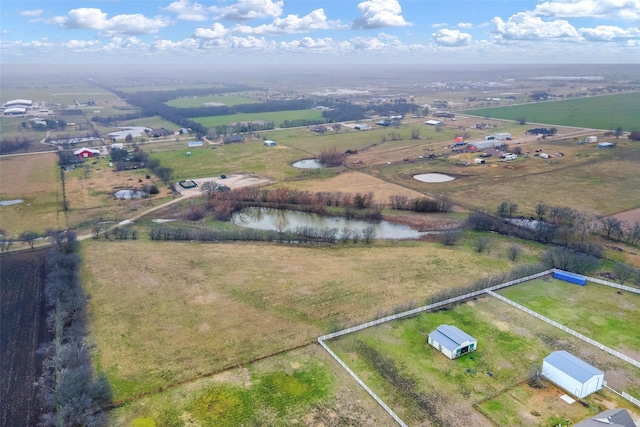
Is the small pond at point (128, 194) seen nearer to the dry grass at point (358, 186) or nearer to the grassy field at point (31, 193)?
the grassy field at point (31, 193)

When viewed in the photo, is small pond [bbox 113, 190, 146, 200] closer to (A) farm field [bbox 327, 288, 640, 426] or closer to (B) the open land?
(B) the open land

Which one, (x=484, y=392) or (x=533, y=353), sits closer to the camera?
(x=484, y=392)

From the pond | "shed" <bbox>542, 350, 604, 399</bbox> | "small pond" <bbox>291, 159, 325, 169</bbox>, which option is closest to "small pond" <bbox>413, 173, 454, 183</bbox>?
"small pond" <bbox>291, 159, 325, 169</bbox>

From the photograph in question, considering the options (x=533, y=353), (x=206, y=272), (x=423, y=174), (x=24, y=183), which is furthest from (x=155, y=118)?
(x=533, y=353)

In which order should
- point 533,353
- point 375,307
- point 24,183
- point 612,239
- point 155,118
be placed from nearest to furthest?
1. point 533,353
2. point 375,307
3. point 612,239
4. point 24,183
5. point 155,118

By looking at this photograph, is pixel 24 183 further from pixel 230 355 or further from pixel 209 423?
pixel 209 423

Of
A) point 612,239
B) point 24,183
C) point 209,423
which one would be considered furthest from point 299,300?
point 24,183

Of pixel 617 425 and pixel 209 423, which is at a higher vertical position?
pixel 617 425

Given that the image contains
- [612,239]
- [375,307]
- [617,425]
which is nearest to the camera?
[617,425]
